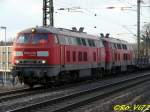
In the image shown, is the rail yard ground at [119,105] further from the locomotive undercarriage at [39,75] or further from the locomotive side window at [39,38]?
the locomotive side window at [39,38]

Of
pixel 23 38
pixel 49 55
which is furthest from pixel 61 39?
pixel 23 38

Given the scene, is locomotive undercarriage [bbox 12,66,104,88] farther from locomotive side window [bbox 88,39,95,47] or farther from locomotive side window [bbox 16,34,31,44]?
locomotive side window [bbox 88,39,95,47]

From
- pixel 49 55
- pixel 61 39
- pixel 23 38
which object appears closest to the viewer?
pixel 49 55

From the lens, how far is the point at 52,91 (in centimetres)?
2264

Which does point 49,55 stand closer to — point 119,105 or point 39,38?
point 39,38

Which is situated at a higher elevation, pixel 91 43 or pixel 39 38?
pixel 39 38

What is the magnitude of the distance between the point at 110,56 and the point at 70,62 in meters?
11.2

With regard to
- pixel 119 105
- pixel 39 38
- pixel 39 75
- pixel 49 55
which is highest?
pixel 39 38

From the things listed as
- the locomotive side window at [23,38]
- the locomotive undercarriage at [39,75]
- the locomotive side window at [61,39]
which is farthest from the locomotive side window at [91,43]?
the locomotive side window at [23,38]

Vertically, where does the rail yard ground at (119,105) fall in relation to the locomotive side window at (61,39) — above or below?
below

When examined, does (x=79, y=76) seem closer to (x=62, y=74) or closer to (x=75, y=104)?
(x=62, y=74)

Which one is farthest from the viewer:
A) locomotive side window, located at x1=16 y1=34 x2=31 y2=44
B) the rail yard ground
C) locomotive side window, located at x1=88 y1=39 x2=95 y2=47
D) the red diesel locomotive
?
locomotive side window, located at x1=88 y1=39 x2=95 y2=47

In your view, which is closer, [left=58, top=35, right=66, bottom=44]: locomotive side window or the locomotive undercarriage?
the locomotive undercarriage

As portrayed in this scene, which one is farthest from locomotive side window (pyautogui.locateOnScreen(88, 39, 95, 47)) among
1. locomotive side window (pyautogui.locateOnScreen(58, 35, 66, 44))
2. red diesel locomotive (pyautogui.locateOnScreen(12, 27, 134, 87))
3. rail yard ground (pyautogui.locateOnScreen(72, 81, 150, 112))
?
rail yard ground (pyautogui.locateOnScreen(72, 81, 150, 112))
